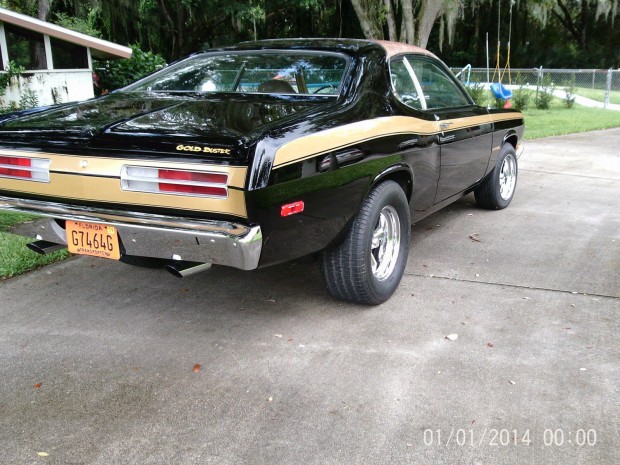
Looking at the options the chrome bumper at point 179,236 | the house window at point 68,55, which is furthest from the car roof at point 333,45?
the house window at point 68,55

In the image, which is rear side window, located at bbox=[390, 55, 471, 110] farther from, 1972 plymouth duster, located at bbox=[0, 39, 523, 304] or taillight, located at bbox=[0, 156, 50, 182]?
taillight, located at bbox=[0, 156, 50, 182]

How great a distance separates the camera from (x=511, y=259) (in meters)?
4.93

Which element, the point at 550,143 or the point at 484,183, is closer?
the point at 484,183

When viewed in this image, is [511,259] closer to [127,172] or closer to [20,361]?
[127,172]

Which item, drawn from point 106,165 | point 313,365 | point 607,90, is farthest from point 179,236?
point 607,90

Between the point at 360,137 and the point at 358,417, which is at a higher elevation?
the point at 360,137

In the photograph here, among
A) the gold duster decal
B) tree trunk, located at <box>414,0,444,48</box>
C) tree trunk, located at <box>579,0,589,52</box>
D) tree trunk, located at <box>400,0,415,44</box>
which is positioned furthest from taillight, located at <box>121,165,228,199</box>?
tree trunk, located at <box>579,0,589,52</box>

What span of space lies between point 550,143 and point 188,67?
8626 millimetres

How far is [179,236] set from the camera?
3016 millimetres

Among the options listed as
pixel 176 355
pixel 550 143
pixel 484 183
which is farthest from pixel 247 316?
pixel 550 143

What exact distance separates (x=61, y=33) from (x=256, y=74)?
10110 millimetres

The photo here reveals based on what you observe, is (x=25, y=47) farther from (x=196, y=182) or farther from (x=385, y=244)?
(x=196, y=182)

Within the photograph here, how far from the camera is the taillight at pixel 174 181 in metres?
2.94

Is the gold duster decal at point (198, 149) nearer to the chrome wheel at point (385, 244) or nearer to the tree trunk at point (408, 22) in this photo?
the chrome wheel at point (385, 244)
